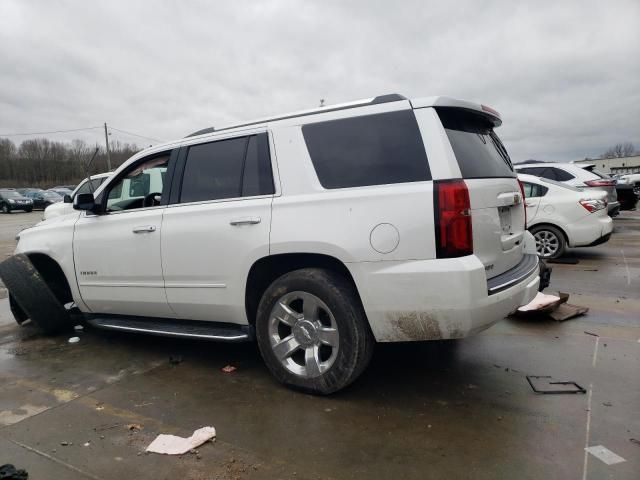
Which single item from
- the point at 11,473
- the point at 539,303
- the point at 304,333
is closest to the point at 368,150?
the point at 304,333

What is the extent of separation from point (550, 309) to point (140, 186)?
4518mm

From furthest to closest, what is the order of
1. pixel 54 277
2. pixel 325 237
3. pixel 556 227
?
pixel 556 227 → pixel 54 277 → pixel 325 237

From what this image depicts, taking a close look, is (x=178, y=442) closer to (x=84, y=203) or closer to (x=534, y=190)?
(x=84, y=203)

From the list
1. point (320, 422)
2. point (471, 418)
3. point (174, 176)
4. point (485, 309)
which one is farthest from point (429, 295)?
point (174, 176)

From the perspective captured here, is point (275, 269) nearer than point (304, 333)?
No

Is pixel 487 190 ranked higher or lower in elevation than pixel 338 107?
lower

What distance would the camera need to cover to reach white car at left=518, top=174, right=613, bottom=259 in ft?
25.7

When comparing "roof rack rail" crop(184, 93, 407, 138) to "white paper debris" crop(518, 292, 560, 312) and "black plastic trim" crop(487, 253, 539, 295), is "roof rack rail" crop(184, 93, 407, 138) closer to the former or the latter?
"black plastic trim" crop(487, 253, 539, 295)

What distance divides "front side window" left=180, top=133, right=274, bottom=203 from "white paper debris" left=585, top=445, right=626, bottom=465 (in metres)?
2.54

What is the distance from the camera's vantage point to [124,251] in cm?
409

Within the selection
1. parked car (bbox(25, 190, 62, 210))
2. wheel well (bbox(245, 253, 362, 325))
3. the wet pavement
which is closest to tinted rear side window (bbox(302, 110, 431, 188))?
wheel well (bbox(245, 253, 362, 325))

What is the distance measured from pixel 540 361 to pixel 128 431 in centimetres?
318

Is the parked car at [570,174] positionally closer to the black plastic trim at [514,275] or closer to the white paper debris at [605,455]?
the black plastic trim at [514,275]

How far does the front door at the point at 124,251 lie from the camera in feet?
13.0
